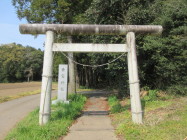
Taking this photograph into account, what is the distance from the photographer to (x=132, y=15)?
1208 cm

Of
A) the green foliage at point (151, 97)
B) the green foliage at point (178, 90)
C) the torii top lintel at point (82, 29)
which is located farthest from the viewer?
the green foliage at point (178, 90)

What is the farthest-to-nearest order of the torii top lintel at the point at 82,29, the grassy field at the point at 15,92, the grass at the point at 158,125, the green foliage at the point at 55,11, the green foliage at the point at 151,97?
the grassy field at the point at 15,92 < the green foliage at the point at 55,11 < the green foliage at the point at 151,97 < the torii top lintel at the point at 82,29 < the grass at the point at 158,125

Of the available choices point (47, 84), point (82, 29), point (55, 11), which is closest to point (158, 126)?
point (47, 84)

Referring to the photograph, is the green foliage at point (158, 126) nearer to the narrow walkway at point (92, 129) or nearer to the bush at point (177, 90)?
the narrow walkway at point (92, 129)

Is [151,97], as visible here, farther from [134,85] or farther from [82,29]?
[82,29]

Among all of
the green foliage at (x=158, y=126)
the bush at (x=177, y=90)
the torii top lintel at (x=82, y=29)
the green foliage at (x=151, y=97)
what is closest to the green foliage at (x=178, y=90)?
the bush at (x=177, y=90)

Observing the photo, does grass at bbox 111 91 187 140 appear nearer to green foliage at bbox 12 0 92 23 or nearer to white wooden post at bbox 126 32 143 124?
white wooden post at bbox 126 32 143 124

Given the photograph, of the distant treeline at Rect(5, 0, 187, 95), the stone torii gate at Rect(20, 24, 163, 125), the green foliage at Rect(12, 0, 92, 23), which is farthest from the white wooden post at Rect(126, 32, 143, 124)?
the green foliage at Rect(12, 0, 92, 23)

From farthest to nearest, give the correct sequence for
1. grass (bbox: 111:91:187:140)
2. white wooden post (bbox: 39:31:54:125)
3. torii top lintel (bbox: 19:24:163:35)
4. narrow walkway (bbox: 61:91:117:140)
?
torii top lintel (bbox: 19:24:163:35) → white wooden post (bbox: 39:31:54:125) → narrow walkway (bbox: 61:91:117:140) → grass (bbox: 111:91:187:140)

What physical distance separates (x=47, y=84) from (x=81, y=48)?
1.64 metres

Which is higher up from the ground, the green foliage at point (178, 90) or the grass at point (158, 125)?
the green foliage at point (178, 90)

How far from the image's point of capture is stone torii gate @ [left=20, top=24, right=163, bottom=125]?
686 cm

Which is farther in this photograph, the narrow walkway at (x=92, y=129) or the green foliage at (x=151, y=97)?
the green foliage at (x=151, y=97)

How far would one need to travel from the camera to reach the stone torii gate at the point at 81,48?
22.5 feet
